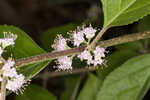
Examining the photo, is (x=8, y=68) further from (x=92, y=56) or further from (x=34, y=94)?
(x=34, y=94)

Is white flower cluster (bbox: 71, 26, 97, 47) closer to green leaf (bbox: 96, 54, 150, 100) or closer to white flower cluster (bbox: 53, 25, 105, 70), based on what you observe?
white flower cluster (bbox: 53, 25, 105, 70)

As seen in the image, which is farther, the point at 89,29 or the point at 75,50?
the point at 89,29

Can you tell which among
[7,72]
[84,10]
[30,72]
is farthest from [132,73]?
[84,10]

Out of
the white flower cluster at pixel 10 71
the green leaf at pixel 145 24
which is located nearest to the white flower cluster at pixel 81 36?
the white flower cluster at pixel 10 71

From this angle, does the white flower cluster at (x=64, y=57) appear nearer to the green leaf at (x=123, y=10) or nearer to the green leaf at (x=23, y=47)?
the green leaf at (x=23, y=47)

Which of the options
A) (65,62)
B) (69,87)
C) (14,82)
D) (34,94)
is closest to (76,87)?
(69,87)

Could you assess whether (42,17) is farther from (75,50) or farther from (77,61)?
(75,50)
